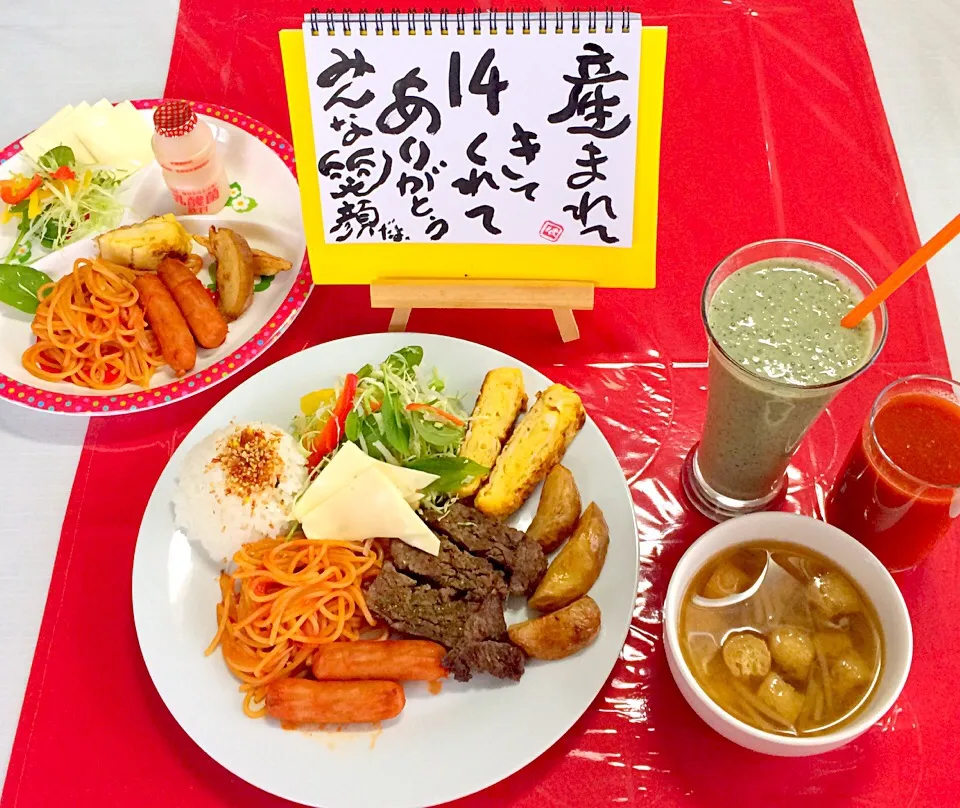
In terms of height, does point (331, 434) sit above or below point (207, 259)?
below

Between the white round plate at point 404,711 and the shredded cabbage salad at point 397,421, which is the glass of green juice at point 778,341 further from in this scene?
the shredded cabbage salad at point 397,421

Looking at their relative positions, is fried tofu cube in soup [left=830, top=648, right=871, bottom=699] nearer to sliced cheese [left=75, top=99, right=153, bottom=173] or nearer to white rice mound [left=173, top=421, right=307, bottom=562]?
white rice mound [left=173, top=421, right=307, bottom=562]

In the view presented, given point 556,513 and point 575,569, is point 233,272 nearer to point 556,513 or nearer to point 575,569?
point 556,513

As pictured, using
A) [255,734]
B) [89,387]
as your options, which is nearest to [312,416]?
[89,387]

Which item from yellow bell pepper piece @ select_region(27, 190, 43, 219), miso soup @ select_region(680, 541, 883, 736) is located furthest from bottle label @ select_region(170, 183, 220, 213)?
miso soup @ select_region(680, 541, 883, 736)

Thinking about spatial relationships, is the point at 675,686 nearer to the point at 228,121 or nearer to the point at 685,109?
the point at 685,109

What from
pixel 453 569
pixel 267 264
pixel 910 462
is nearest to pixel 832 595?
pixel 910 462
